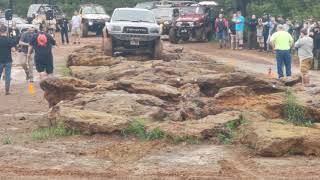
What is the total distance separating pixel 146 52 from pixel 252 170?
1543 cm

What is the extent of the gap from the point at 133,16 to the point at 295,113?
13.3 meters

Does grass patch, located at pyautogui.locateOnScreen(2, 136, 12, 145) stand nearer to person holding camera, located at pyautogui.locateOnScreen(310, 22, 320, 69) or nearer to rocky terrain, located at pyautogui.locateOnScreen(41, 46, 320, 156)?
rocky terrain, located at pyautogui.locateOnScreen(41, 46, 320, 156)

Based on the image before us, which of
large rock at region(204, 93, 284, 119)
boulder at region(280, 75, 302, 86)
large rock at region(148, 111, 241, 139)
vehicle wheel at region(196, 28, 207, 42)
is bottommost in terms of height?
vehicle wheel at region(196, 28, 207, 42)

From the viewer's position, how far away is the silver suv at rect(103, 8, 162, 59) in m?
23.2

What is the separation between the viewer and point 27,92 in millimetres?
18031

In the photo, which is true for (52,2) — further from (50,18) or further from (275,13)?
(275,13)

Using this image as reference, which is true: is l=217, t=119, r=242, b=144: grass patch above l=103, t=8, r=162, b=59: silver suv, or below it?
below

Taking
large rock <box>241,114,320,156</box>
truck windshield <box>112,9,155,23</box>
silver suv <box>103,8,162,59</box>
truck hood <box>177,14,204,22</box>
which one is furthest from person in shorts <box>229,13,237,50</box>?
large rock <box>241,114,320,156</box>

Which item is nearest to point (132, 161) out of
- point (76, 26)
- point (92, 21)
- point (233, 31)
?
point (233, 31)

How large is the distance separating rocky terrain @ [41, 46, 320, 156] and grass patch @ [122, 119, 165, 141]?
7 centimetres

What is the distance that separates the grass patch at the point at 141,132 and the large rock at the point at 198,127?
0.09 metres

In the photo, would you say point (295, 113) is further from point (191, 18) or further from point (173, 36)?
point (191, 18)

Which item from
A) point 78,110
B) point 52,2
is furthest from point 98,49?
point 52,2

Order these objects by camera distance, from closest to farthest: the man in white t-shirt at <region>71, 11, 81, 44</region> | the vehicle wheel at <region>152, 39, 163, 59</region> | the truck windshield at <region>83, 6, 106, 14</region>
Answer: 1. the vehicle wheel at <region>152, 39, 163, 59</region>
2. the man in white t-shirt at <region>71, 11, 81, 44</region>
3. the truck windshield at <region>83, 6, 106, 14</region>
